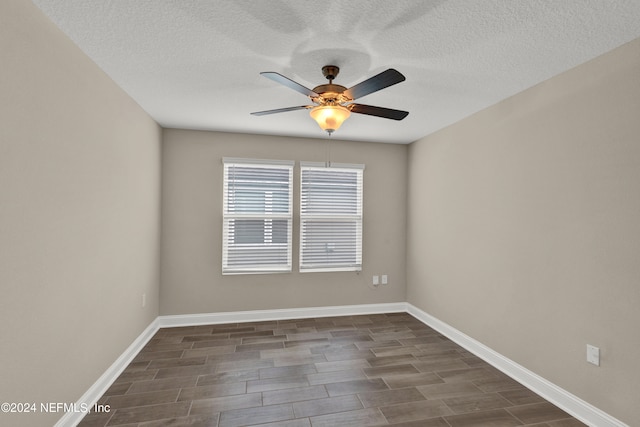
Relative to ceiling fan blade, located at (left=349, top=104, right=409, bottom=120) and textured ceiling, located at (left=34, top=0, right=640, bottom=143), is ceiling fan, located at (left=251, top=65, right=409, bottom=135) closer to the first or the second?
ceiling fan blade, located at (left=349, top=104, right=409, bottom=120)

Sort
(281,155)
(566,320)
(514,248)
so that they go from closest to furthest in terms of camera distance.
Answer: (566,320)
(514,248)
(281,155)

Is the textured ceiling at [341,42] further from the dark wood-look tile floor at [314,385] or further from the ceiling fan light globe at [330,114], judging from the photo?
the dark wood-look tile floor at [314,385]

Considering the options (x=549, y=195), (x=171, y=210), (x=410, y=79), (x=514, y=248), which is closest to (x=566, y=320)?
(x=514, y=248)

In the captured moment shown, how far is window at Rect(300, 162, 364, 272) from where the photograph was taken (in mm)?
4406

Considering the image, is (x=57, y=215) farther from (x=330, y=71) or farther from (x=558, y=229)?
(x=558, y=229)

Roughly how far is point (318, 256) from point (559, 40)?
3376 millimetres

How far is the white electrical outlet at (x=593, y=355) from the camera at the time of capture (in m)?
2.13

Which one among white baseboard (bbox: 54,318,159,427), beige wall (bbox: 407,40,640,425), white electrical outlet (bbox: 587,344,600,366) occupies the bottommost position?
white baseboard (bbox: 54,318,159,427)

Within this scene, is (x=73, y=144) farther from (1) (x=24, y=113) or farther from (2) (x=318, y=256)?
(2) (x=318, y=256)

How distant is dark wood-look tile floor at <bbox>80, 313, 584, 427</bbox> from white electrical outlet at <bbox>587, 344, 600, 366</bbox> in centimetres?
45

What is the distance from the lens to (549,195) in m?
2.50

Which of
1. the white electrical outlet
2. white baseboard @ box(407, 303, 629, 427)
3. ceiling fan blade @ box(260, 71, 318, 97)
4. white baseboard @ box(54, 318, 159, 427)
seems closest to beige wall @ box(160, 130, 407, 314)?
white baseboard @ box(54, 318, 159, 427)

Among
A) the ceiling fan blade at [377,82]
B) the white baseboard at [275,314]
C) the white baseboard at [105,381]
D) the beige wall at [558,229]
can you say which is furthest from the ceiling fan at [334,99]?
the white baseboard at [275,314]

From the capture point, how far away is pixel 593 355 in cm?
215
